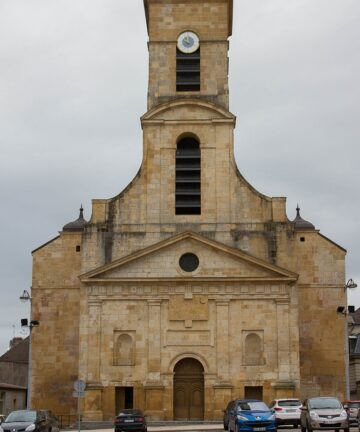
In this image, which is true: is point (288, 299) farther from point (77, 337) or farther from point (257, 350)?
point (77, 337)

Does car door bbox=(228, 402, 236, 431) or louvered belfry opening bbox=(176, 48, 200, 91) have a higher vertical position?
louvered belfry opening bbox=(176, 48, 200, 91)

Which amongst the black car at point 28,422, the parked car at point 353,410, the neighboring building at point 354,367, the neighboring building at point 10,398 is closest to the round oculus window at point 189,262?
the parked car at point 353,410

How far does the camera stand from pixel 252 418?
2834cm

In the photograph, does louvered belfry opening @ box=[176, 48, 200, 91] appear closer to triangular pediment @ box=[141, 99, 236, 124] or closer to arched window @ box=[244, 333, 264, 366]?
triangular pediment @ box=[141, 99, 236, 124]

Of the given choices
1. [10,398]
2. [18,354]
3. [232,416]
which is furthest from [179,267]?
[18,354]

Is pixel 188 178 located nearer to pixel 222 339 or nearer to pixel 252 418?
pixel 222 339

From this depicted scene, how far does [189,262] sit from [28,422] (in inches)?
633

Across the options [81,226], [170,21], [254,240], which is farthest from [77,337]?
[170,21]

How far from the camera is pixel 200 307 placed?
42.2 m

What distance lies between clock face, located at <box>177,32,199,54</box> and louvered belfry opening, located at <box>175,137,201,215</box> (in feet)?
16.5

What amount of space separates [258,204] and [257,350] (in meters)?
7.38

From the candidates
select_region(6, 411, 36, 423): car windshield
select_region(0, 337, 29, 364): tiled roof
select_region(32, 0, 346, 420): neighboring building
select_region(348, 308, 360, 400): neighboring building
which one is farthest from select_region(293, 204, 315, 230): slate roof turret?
select_region(0, 337, 29, 364): tiled roof

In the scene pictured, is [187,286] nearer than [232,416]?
No

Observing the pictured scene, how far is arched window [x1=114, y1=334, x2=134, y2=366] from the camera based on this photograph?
42.0m
